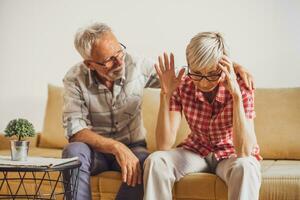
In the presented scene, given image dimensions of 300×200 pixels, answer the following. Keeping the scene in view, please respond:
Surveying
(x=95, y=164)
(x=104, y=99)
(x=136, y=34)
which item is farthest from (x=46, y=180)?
(x=136, y=34)

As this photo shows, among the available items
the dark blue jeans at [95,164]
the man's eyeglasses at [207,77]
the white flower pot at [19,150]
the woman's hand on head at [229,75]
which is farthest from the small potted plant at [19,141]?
the woman's hand on head at [229,75]

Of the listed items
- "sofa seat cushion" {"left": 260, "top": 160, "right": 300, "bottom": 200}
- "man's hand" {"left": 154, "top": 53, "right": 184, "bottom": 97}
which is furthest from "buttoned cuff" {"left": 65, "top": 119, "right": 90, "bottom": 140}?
"sofa seat cushion" {"left": 260, "top": 160, "right": 300, "bottom": 200}

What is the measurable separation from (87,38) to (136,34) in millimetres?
895

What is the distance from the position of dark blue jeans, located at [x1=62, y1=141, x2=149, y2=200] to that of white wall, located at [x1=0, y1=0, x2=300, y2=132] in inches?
35.4

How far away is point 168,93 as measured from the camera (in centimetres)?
228

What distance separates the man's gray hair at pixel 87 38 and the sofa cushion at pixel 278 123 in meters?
0.86

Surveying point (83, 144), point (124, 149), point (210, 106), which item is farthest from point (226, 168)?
point (83, 144)

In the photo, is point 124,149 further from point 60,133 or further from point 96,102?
point 60,133

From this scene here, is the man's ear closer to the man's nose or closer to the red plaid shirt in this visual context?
the man's nose

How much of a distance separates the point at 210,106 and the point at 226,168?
27 centimetres

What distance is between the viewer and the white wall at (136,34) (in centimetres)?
306

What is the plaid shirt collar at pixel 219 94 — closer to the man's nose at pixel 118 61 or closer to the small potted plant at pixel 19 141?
the man's nose at pixel 118 61

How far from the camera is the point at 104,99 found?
254cm

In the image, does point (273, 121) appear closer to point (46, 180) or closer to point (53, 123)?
point (46, 180)
